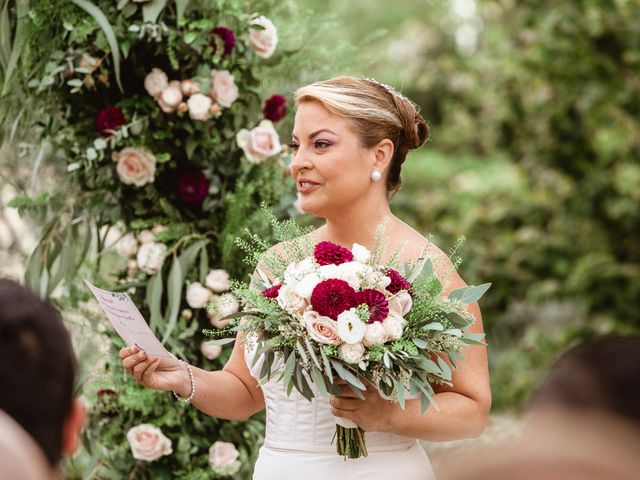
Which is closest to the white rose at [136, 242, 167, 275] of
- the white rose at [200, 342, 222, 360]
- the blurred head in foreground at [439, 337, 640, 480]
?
the white rose at [200, 342, 222, 360]

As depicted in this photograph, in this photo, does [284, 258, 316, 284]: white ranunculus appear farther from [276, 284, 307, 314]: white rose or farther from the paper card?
the paper card

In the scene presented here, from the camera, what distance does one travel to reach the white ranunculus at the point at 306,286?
8.15 ft

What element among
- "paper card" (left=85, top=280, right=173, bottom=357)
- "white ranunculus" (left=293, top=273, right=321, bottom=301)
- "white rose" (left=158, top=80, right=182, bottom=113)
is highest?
"white rose" (left=158, top=80, right=182, bottom=113)

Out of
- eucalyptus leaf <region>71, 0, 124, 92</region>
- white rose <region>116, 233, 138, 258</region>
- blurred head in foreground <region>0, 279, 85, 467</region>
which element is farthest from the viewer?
white rose <region>116, 233, 138, 258</region>

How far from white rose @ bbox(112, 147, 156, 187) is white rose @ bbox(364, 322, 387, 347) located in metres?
1.69

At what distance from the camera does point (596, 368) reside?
130 centimetres

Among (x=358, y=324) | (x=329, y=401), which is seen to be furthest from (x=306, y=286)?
(x=329, y=401)

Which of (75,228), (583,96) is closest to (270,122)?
(75,228)

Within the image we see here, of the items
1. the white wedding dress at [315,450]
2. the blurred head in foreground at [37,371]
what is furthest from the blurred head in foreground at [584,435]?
the white wedding dress at [315,450]

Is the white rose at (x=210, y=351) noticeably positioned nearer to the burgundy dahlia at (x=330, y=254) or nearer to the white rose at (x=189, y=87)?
the white rose at (x=189, y=87)

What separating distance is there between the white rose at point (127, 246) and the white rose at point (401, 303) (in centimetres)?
175

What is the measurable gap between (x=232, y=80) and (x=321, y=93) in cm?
107

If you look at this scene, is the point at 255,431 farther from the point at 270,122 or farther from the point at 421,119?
the point at 421,119

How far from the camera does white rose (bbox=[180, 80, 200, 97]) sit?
3791 mm
